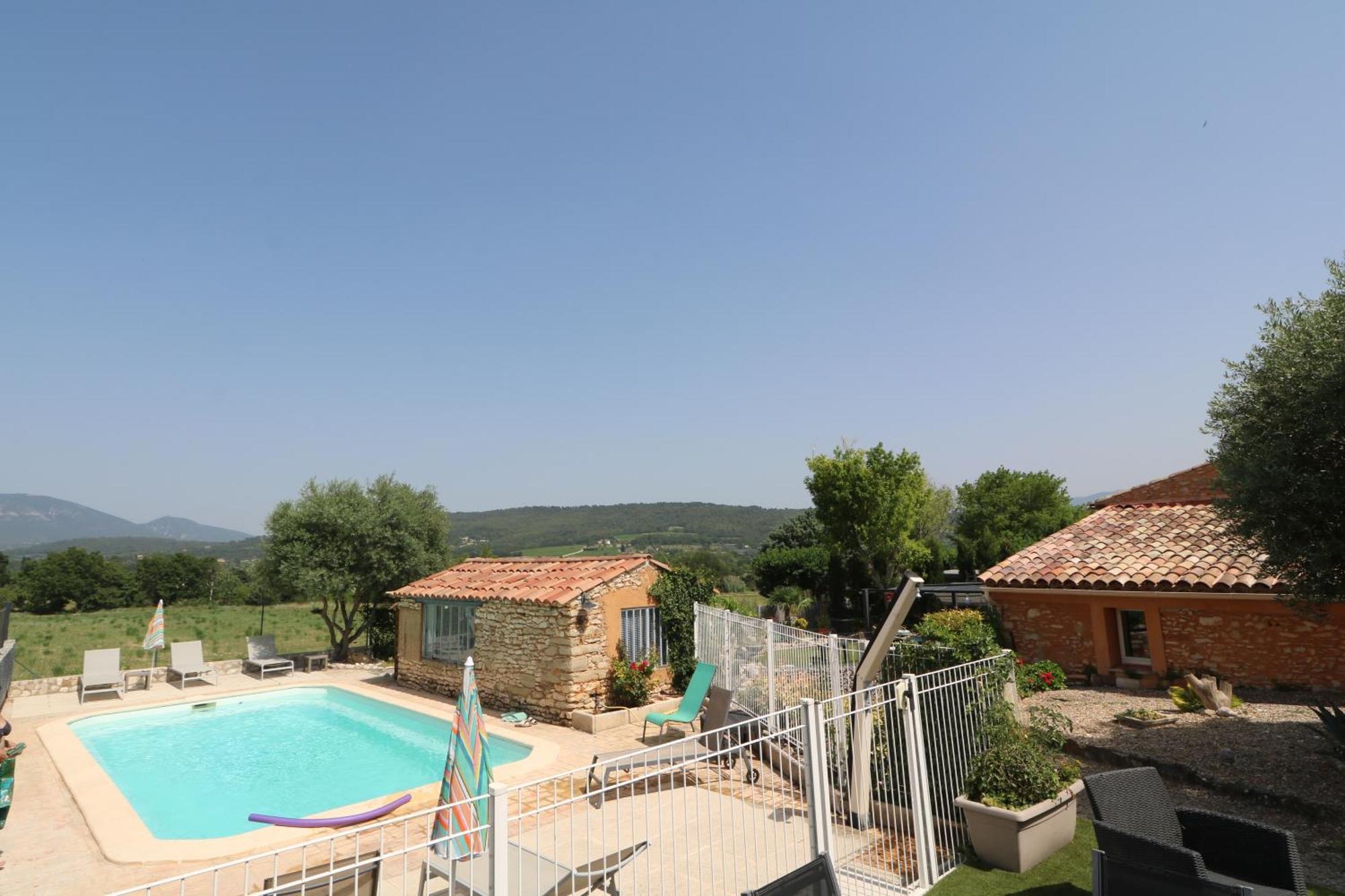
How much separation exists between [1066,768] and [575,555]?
12439 millimetres

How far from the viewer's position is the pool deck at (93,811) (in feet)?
25.2

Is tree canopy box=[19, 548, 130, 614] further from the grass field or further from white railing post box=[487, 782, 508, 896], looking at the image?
white railing post box=[487, 782, 508, 896]

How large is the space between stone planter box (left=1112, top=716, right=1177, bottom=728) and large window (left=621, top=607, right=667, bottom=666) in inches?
342

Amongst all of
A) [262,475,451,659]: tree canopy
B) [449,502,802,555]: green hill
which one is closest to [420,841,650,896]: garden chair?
[262,475,451,659]: tree canopy

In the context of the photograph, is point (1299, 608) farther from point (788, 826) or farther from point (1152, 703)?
point (788, 826)

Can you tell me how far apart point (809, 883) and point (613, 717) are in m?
9.89

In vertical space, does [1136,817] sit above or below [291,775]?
above

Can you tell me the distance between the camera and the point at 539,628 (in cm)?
1431

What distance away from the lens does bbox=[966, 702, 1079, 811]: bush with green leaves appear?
6281 mm

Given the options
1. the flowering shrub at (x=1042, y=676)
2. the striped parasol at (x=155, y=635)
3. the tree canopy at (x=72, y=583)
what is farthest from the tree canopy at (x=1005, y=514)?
the tree canopy at (x=72, y=583)

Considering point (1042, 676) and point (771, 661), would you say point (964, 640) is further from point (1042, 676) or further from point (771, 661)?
point (1042, 676)

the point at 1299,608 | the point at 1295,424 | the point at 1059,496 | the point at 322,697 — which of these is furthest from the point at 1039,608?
the point at 1059,496

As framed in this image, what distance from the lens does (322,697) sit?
1856 centimetres

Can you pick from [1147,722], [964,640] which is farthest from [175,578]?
[1147,722]
